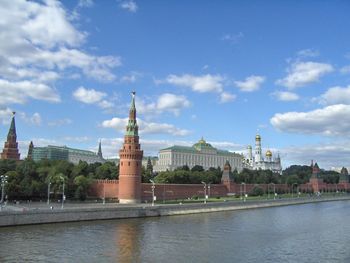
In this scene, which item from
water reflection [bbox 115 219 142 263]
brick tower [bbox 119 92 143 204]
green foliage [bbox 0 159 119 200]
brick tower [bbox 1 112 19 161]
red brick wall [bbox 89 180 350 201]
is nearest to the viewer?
water reflection [bbox 115 219 142 263]

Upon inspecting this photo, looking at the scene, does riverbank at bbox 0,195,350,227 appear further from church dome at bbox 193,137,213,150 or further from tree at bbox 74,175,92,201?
church dome at bbox 193,137,213,150

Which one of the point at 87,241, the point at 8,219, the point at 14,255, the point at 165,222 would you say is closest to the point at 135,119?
the point at 165,222

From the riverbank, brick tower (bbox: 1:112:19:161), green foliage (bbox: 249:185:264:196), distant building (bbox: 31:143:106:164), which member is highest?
distant building (bbox: 31:143:106:164)

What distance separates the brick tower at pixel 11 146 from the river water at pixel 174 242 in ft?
192

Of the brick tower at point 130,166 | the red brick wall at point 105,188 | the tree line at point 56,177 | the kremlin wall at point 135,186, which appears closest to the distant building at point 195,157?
the kremlin wall at point 135,186

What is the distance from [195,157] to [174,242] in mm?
130838

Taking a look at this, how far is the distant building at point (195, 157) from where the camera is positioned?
159000 mm

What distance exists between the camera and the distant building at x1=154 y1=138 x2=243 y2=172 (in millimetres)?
159000

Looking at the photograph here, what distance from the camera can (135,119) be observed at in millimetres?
72188

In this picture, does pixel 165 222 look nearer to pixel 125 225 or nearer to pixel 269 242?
pixel 125 225

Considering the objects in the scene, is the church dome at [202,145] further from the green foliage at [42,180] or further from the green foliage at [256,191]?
the green foliage at [42,180]

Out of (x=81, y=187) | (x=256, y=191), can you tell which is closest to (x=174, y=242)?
(x=81, y=187)

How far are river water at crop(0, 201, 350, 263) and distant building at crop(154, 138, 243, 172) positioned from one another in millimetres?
112066

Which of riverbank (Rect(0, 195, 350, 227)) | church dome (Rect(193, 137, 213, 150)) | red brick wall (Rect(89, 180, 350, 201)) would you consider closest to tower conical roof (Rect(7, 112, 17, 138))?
red brick wall (Rect(89, 180, 350, 201))
